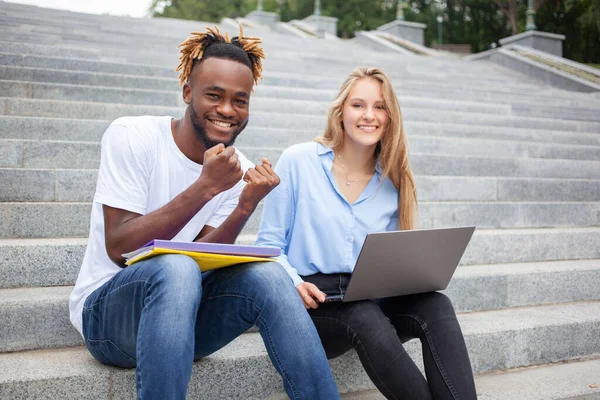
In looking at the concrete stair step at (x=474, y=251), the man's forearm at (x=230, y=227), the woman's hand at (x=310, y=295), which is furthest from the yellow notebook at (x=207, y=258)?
the concrete stair step at (x=474, y=251)

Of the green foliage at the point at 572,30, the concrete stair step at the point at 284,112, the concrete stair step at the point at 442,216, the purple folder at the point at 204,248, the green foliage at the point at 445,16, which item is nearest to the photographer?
the purple folder at the point at 204,248

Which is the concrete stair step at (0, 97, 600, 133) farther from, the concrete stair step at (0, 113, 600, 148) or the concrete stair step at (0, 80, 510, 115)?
the concrete stair step at (0, 113, 600, 148)

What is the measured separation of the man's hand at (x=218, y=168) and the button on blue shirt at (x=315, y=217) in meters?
0.47

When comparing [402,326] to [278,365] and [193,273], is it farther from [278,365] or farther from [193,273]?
[193,273]

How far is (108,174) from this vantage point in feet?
6.72

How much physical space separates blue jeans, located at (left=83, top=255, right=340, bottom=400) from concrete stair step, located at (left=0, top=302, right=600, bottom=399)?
5.0 inches

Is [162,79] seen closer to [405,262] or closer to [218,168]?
[218,168]

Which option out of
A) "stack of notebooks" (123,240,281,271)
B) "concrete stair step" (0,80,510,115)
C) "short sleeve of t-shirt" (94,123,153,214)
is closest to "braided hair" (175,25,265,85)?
"short sleeve of t-shirt" (94,123,153,214)

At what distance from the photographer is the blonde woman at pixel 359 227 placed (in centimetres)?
214

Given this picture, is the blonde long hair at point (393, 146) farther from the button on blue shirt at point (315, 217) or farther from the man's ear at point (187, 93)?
the man's ear at point (187, 93)

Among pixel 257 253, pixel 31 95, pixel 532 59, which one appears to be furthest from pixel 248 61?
pixel 532 59

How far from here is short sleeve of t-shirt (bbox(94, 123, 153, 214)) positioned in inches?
79.9

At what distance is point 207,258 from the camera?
1906mm

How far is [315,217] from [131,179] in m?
0.78
